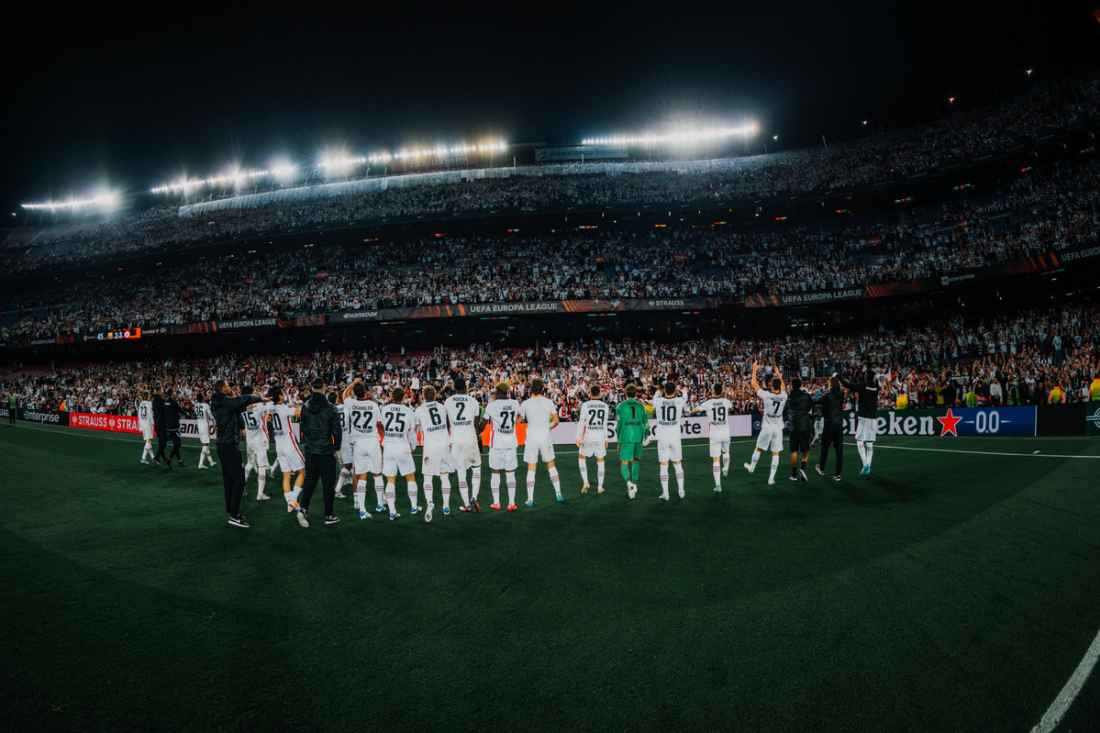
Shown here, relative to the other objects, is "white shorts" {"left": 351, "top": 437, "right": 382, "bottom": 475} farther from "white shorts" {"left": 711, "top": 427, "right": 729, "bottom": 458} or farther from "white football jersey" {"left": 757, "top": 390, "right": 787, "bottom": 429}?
"white football jersey" {"left": 757, "top": 390, "right": 787, "bottom": 429}

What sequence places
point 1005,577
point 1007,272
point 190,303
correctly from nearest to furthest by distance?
1. point 1005,577
2. point 1007,272
3. point 190,303

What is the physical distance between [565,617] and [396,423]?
5.06 m

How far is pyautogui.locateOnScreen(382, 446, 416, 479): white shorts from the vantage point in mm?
9164

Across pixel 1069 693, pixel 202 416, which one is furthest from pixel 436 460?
pixel 202 416

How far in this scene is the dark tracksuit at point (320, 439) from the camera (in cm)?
863

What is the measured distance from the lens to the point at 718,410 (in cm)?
1137

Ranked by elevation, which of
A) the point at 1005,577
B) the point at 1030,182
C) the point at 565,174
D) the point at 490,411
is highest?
the point at 565,174

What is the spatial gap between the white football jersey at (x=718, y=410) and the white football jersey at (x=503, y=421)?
4283 mm

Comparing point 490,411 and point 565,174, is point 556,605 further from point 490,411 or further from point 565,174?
point 565,174

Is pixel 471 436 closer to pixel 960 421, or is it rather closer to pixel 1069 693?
pixel 1069 693

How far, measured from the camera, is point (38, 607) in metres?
5.51

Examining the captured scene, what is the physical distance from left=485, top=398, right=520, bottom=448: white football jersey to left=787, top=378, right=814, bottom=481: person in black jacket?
6.32m

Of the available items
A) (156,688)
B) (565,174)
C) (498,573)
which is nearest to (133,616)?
(156,688)

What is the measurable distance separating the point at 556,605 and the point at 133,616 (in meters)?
4.25
